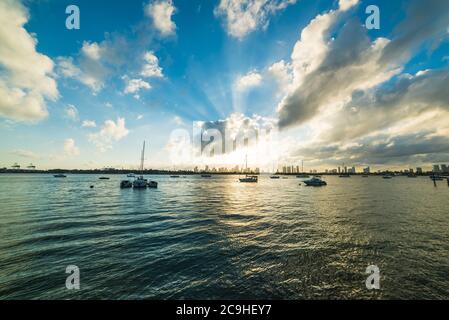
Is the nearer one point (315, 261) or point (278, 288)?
point (278, 288)

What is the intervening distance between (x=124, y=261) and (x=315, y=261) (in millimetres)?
11542

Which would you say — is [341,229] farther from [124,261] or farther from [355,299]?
[124,261]

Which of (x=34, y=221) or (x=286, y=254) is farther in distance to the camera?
(x=34, y=221)

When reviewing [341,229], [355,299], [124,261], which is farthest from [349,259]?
[124,261]

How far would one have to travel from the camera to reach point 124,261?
11.9m

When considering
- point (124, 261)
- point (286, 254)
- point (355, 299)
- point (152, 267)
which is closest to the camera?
point (355, 299)

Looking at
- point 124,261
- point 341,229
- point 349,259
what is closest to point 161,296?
point 124,261

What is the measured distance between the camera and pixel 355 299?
333 inches
